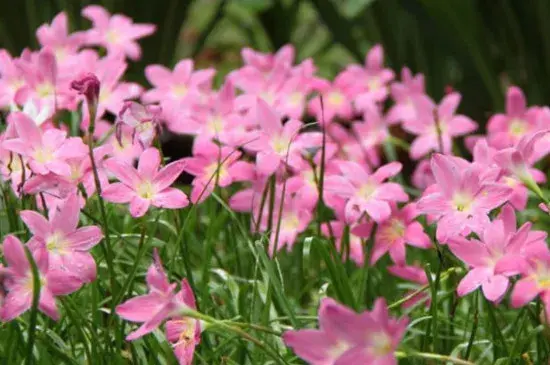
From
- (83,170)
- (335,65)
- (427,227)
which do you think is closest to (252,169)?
(83,170)

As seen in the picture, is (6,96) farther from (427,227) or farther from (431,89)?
(431,89)

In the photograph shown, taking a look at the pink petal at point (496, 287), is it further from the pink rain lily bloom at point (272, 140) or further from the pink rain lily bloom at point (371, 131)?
the pink rain lily bloom at point (371, 131)

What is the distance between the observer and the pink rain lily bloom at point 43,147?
3.53 ft

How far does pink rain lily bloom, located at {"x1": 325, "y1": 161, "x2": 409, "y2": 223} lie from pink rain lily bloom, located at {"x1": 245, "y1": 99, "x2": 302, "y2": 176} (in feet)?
0.20

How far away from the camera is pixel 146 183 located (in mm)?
1072

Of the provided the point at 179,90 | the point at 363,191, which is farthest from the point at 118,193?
the point at 179,90

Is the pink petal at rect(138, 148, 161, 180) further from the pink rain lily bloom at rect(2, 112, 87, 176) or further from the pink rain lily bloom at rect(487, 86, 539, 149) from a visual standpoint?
the pink rain lily bloom at rect(487, 86, 539, 149)

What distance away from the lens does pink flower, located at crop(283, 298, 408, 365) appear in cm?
73

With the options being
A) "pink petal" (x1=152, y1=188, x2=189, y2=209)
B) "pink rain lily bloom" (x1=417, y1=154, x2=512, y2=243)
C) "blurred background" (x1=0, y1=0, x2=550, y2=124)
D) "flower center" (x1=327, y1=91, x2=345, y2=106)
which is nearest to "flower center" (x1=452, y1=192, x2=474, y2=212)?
"pink rain lily bloom" (x1=417, y1=154, x2=512, y2=243)

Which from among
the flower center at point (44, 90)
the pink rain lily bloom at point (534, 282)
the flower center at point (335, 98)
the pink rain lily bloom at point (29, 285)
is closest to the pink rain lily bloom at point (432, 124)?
the flower center at point (335, 98)

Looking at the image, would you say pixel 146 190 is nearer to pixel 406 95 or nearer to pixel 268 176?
pixel 268 176

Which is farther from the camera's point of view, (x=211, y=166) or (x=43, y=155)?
(x=211, y=166)

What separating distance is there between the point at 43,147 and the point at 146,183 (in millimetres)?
112

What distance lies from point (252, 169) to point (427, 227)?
1.18 ft
